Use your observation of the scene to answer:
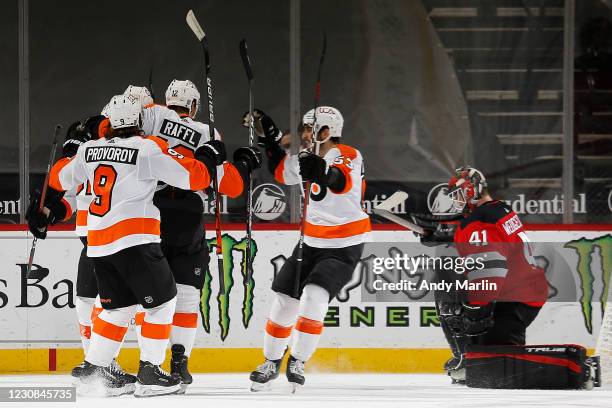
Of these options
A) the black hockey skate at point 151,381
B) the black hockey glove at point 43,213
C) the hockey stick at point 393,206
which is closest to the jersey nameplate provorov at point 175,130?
the black hockey glove at point 43,213

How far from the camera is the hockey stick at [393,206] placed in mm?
7372

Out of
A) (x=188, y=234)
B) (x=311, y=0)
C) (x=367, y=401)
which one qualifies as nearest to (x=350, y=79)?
(x=311, y=0)

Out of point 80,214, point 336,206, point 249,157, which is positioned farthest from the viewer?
point 80,214

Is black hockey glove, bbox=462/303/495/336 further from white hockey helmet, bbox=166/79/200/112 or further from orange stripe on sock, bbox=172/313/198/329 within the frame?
white hockey helmet, bbox=166/79/200/112

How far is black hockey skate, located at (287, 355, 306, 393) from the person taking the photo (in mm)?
6379

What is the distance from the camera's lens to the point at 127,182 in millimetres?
5852

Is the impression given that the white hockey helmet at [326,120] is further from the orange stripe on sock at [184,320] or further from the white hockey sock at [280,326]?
the orange stripe on sock at [184,320]

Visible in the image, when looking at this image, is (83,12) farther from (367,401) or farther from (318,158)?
(367,401)

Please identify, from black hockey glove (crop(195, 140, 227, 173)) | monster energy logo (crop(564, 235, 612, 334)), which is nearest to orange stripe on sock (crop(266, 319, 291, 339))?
black hockey glove (crop(195, 140, 227, 173))

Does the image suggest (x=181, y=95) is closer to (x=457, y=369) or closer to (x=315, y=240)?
(x=315, y=240)

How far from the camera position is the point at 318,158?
6285 millimetres

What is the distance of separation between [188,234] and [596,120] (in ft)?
9.34

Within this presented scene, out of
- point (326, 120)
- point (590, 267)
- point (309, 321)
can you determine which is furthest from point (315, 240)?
point (590, 267)

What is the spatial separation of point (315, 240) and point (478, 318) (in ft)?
2.82
